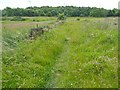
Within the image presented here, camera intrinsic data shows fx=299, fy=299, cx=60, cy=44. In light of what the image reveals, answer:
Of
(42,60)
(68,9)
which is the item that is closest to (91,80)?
(42,60)

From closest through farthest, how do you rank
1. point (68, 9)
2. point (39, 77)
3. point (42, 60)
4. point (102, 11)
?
1. point (39, 77)
2. point (42, 60)
3. point (102, 11)
4. point (68, 9)

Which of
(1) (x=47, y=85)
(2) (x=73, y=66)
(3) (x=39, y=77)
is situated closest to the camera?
(1) (x=47, y=85)

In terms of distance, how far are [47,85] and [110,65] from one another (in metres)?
3.06

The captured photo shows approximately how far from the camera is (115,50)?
1560 cm

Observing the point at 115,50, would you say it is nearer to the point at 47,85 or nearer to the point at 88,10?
the point at 47,85

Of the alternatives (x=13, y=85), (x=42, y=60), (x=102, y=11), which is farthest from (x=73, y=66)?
(x=102, y=11)

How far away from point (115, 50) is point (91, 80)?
5016mm

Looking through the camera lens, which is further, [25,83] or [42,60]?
[42,60]

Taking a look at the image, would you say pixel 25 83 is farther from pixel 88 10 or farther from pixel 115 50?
pixel 88 10

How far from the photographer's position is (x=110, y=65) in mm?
12406

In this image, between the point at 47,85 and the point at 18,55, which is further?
the point at 18,55

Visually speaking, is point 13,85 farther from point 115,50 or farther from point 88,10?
point 88,10

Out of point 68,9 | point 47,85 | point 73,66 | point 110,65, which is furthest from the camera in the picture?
point 68,9

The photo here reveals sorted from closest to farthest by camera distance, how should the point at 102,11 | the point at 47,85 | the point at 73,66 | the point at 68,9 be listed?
the point at 47,85 → the point at 73,66 → the point at 102,11 → the point at 68,9
